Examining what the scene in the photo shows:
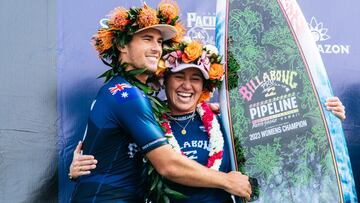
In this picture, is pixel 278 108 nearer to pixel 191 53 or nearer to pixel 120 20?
pixel 191 53

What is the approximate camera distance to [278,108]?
3732 mm

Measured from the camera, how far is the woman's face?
3.46 m

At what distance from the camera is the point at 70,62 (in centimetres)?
396

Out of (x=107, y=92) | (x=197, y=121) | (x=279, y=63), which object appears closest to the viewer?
(x=107, y=92)

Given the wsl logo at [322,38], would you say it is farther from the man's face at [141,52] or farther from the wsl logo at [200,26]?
the man's face at [141,52]

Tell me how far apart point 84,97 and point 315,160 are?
1486 mm

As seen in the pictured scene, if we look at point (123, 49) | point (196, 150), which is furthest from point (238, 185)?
point (123, 49)

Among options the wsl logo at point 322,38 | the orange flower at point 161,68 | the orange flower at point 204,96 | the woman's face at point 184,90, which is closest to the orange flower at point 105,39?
the orange flower at point 161,68

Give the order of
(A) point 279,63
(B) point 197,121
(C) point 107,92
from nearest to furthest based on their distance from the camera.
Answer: (C) point 107,92, (B) point 197,121, (A) point 279,63

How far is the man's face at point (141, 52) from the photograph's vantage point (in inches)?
130

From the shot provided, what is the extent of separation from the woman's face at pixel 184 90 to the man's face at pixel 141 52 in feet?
0.62

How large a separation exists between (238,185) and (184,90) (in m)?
0.60

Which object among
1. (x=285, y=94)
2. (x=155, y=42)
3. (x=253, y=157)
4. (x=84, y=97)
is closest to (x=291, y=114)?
(x=285, y=94)

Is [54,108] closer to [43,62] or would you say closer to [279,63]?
[43,62]
